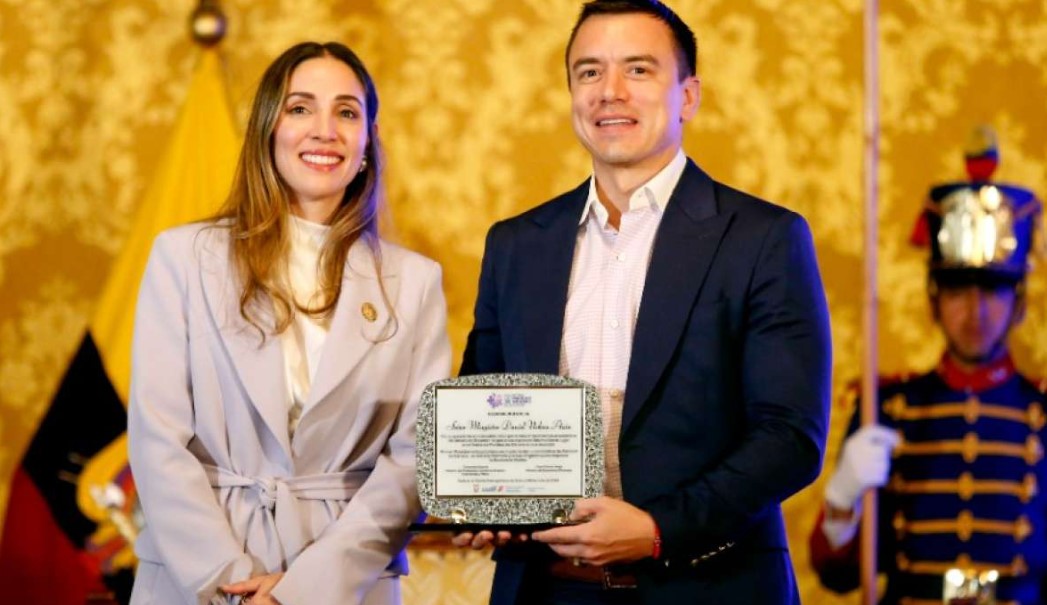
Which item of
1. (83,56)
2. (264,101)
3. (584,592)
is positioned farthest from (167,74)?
(584,592)

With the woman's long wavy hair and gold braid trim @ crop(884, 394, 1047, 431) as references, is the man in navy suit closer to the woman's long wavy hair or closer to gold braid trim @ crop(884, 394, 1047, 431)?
the woman's long wavy hair

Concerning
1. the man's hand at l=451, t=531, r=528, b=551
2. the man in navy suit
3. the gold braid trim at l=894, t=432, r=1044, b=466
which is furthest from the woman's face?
the gold braid trim at l=894, t=432, r=1044, b=466

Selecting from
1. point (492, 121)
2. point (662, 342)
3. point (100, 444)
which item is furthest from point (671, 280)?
point (492, 121)

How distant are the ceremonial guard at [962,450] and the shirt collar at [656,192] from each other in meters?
1.53

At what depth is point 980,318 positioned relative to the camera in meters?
3.81

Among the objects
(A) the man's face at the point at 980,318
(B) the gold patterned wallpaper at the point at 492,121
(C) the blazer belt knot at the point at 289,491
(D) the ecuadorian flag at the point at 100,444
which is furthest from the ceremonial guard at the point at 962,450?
(D) the ecuadorian flag at the point at 100,444

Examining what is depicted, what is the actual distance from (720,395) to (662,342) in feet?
0.37

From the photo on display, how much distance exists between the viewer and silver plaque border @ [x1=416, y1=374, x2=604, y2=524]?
6.68 ft

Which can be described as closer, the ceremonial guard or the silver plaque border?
the silver plaque border

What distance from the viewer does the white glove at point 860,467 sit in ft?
11.9

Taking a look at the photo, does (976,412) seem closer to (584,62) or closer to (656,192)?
(656,192)

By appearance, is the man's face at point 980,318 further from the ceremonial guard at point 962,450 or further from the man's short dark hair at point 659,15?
the man's short dark hair at point 659,15

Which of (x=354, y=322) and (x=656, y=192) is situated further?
(x=354, y=322)

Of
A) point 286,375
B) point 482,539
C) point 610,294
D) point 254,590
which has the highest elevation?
point 610,294
